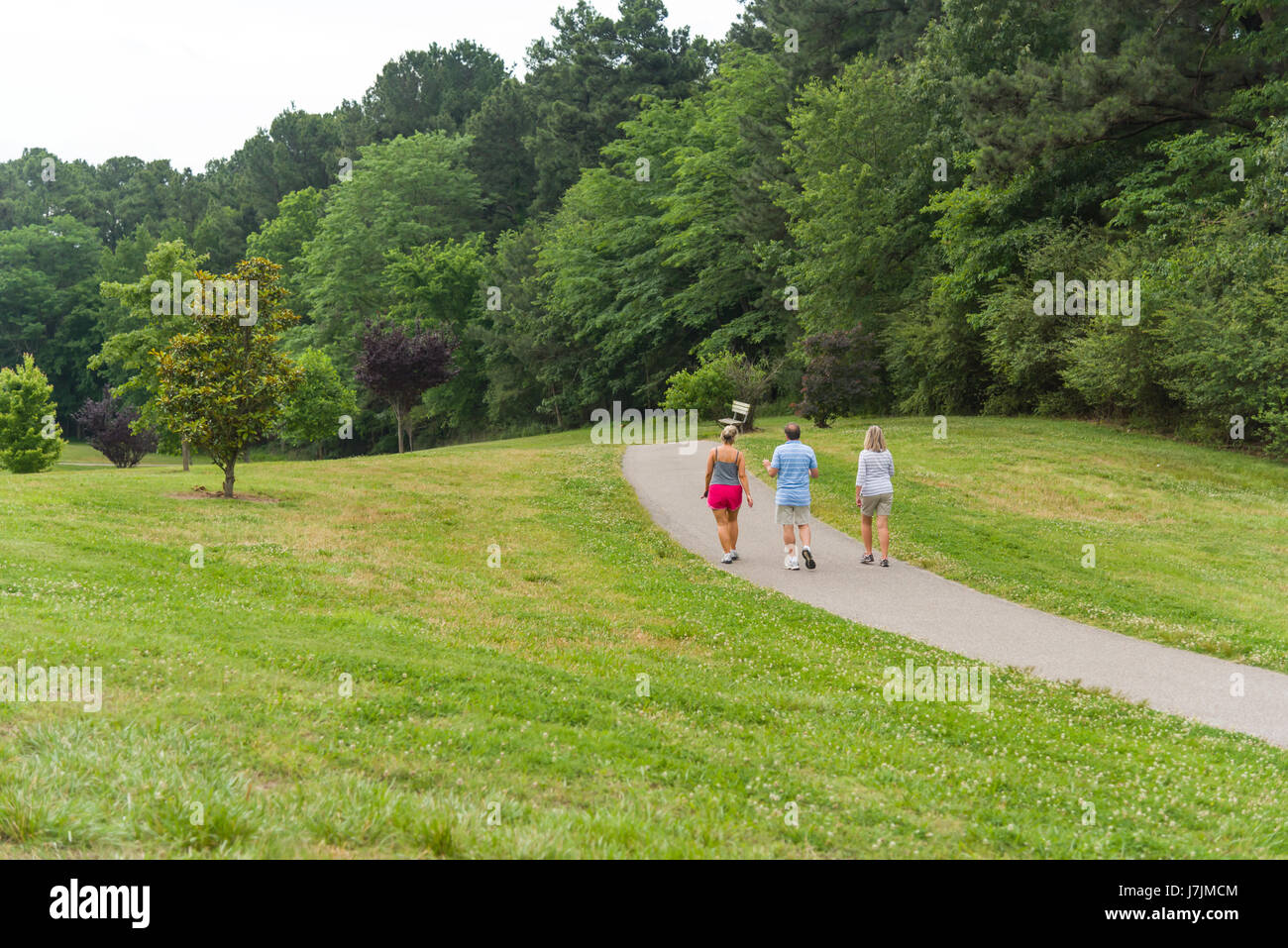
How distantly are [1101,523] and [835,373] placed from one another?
553 inches

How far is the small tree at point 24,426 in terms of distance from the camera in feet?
117

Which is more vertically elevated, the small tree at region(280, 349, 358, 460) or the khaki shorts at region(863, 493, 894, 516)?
the small tree at region(280, 349, 358, 460)

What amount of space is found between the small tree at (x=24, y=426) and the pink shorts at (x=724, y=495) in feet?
107

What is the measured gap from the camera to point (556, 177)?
217ft

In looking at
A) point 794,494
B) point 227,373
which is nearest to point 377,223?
point 227,373

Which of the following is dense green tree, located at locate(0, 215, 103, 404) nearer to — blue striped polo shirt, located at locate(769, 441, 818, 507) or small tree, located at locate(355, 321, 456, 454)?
small tree, located at locate(355, 321, 456, 454)

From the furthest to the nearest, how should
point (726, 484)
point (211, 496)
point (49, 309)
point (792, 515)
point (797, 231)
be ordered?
point (49, 309) < point (797, 231) < point (211, 496) < point (726, 484) < point (792, 515)

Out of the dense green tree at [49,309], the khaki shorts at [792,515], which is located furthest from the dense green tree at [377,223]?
the khaki shorts at [792,515]

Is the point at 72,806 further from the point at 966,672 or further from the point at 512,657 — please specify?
the point at 966,672

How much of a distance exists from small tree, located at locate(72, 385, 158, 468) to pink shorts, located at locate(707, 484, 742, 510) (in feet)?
134

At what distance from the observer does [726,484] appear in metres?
14.2

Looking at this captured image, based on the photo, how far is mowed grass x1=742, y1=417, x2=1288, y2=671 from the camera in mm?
12445

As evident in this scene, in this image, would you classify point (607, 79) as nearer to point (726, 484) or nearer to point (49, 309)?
point (726, 484)

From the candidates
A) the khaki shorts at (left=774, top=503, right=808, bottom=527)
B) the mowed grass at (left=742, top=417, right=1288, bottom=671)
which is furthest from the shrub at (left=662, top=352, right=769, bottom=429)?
the khaki shorts at (left=774, top=503, right=808, bottom=527)
